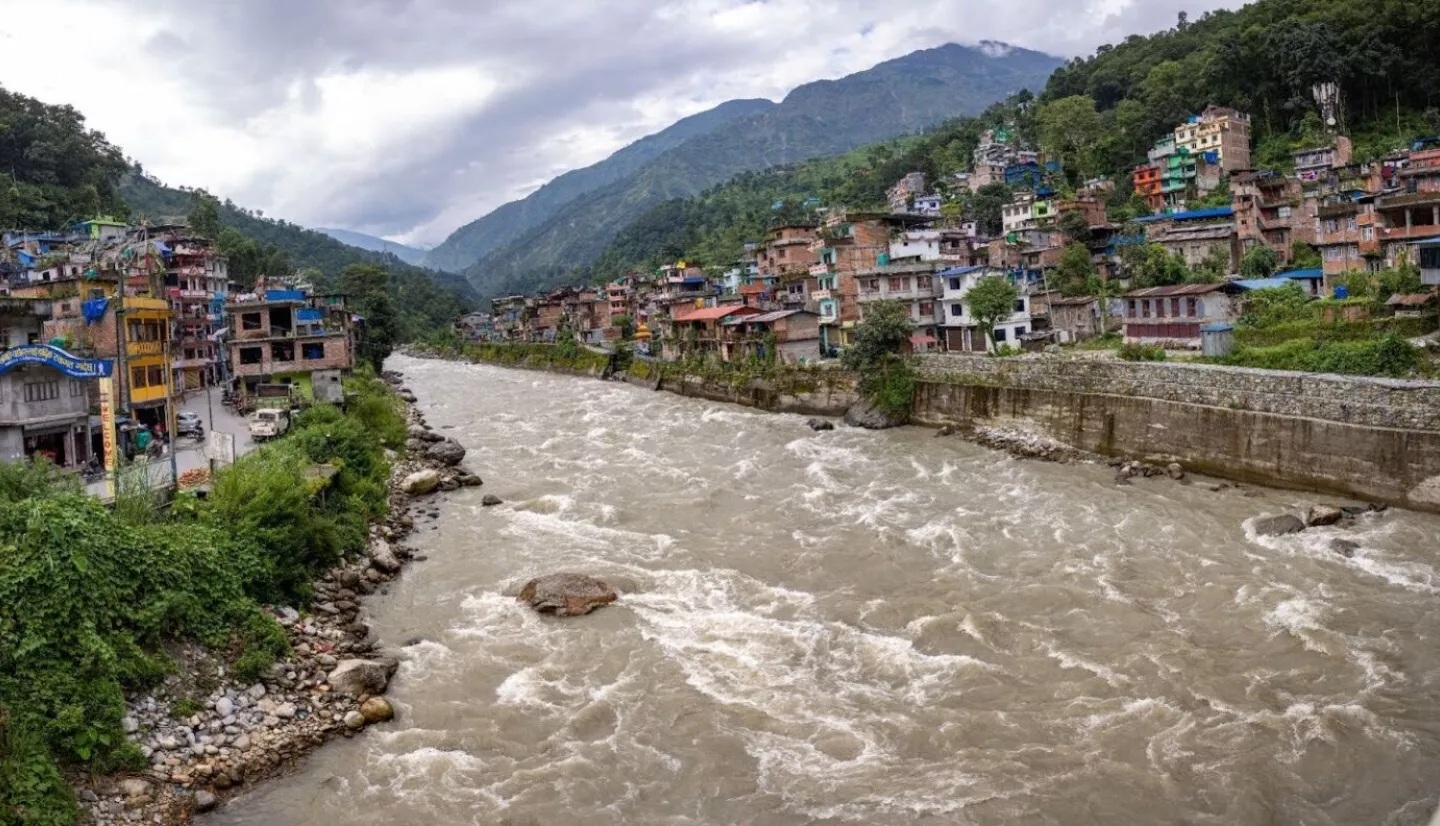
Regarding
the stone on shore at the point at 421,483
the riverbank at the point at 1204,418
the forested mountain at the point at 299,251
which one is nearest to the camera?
the riverbank at the point at 1204,418

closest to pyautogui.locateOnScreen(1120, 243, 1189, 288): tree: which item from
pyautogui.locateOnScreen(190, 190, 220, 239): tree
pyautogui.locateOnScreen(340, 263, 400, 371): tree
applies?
pyautogui.locateOnScreen(340, 263, 400, 371): tree

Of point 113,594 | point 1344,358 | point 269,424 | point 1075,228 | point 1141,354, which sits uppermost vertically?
point 1075,228

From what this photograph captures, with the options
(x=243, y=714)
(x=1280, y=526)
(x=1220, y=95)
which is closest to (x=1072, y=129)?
(x=1220, y=95)

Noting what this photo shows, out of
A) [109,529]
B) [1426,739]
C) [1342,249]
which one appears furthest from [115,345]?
[1342,249]

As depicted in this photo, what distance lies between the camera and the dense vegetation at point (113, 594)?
10312 millimetres

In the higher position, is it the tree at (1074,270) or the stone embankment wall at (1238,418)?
the tree at (1074,270)

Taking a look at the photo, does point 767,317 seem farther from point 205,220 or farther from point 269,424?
point 205,220

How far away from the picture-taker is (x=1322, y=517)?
19438 millimetres

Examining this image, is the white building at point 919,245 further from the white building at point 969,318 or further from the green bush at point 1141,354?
the green bush at point 1141,354

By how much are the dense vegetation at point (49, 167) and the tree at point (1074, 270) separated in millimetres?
60224

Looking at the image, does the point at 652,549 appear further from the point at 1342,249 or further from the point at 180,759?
the point at 1342,249

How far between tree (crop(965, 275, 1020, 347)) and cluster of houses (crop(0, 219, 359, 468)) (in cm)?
2597

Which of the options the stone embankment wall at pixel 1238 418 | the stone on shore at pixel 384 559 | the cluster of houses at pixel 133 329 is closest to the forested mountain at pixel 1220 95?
the stone embankment wall at pixel 1238 418

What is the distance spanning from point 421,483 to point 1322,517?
22.5m
